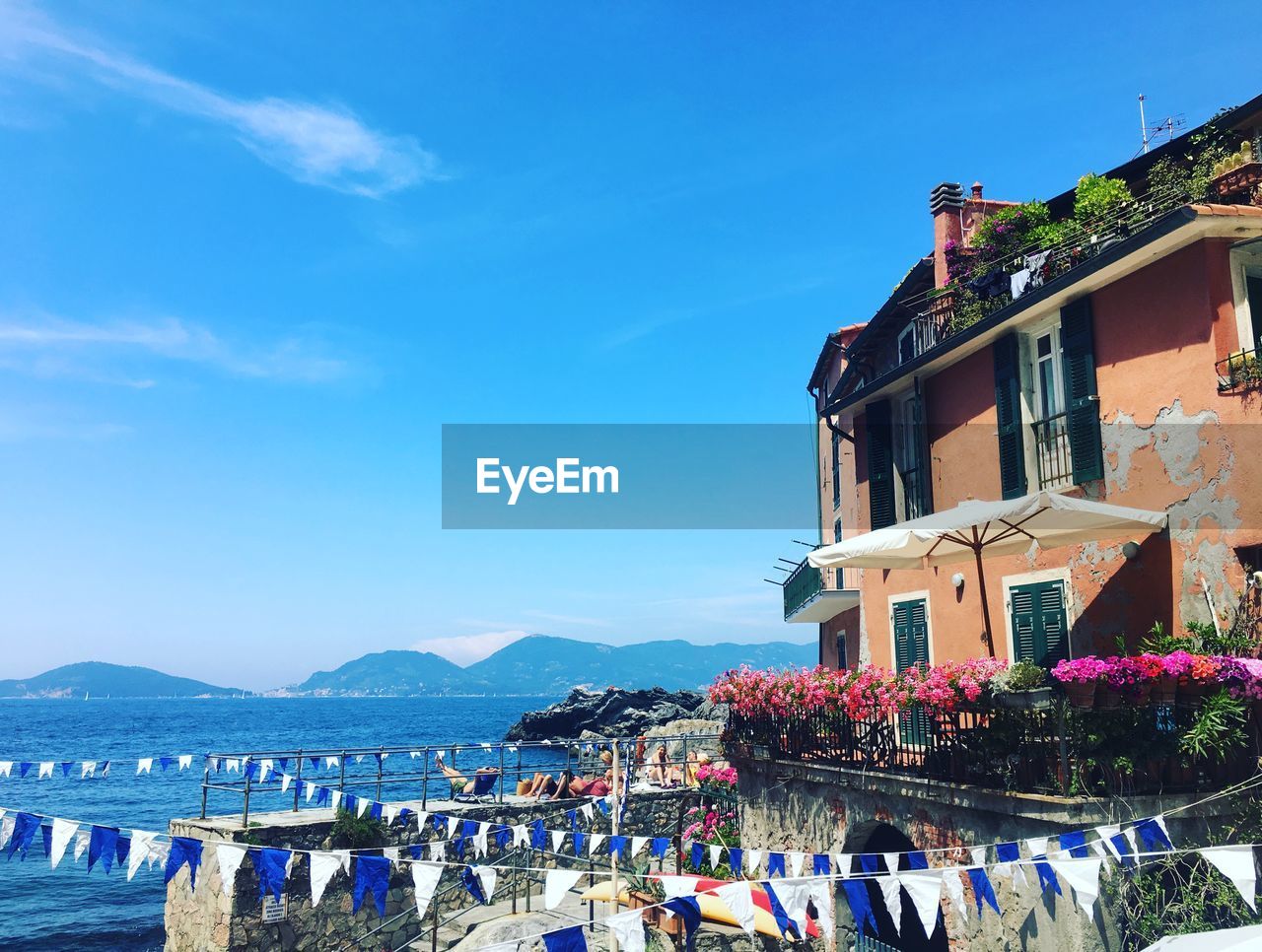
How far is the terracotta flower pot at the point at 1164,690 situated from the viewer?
9.52 m

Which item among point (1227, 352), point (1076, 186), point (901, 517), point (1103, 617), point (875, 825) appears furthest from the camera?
point (901, 517)

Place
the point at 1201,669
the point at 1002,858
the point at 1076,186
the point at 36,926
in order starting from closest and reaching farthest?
the point at 1201,669 < the point at 1002,858 < the point at 1076,186 < the point at 36,926

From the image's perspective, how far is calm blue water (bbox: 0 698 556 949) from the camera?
2969cm

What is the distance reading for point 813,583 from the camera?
21.6 m

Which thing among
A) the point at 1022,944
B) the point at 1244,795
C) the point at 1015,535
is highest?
the point at 1015,535

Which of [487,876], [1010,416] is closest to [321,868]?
[487,876]

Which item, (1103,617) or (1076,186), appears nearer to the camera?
(1103,617)

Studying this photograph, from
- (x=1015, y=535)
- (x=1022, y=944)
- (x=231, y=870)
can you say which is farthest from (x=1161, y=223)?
(x=231, y=870)

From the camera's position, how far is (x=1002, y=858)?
9961 mm

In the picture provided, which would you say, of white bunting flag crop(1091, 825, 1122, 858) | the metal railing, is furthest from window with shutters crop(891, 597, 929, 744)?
white bunting flag crop(1091, 825, 1122, 858)

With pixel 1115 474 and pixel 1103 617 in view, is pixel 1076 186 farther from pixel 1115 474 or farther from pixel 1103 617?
pixel 1103 617

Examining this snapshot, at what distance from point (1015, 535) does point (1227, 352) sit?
3.12 meters

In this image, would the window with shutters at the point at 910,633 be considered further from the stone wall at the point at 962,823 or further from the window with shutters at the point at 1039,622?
the stone wall at the point at 962,823

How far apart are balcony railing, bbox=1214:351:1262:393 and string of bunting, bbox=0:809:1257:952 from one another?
4.92 metres
